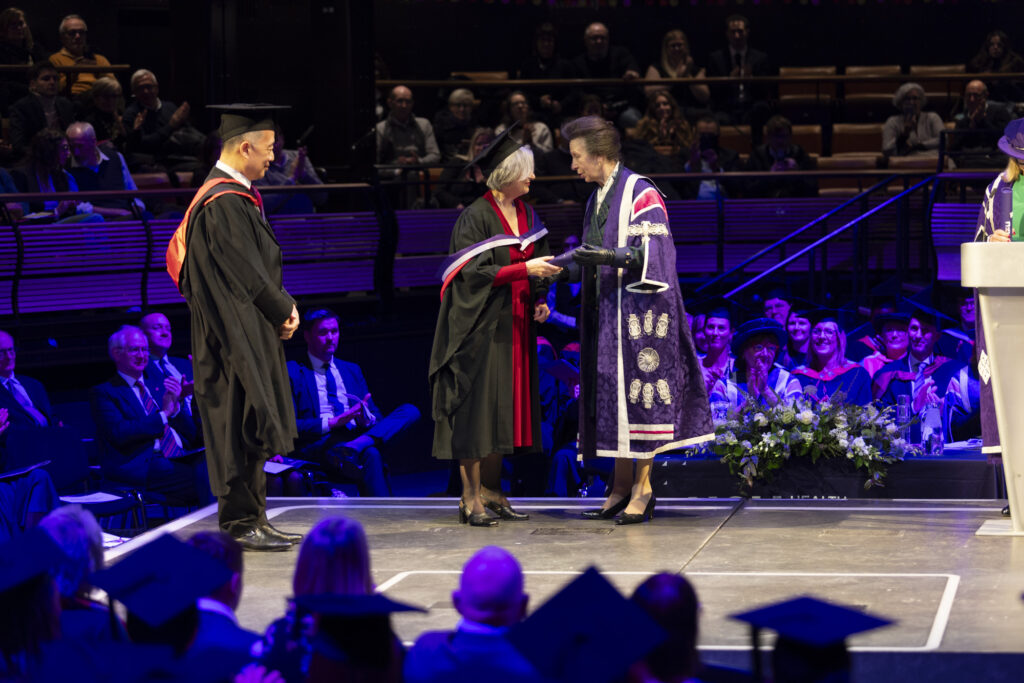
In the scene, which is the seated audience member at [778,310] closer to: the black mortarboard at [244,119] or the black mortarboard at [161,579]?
the black mortarboard at [244,119]

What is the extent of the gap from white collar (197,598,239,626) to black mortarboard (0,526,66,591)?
365 millimetres

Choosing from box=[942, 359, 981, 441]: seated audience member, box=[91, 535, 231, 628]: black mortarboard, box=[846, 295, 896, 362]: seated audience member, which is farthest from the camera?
box=[846, 295, 896, 362]: seated audience member

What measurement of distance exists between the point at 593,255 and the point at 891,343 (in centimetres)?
401

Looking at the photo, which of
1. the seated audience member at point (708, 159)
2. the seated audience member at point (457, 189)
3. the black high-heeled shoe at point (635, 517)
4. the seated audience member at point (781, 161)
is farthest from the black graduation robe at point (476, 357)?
the seated audience member at point (781, 161)

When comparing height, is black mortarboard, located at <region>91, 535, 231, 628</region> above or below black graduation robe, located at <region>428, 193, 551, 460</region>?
below

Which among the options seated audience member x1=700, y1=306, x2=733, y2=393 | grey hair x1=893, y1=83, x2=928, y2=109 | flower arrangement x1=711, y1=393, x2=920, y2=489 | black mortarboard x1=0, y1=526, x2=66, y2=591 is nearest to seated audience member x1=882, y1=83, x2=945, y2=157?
grey hair x1=893, y1=83, x2=928, y2=109

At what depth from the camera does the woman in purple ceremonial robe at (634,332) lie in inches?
237

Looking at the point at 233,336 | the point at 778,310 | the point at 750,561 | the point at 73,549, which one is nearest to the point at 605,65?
Answer: the point at 778,310

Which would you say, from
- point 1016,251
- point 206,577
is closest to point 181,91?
point 1016,251

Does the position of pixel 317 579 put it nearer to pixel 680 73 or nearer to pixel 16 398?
pixel 16 398

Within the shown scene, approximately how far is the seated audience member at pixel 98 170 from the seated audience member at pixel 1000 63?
810 centimetres

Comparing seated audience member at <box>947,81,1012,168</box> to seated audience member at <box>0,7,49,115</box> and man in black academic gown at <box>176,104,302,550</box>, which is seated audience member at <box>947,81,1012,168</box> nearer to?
seated audience member at <box>0,7,49,115</box>

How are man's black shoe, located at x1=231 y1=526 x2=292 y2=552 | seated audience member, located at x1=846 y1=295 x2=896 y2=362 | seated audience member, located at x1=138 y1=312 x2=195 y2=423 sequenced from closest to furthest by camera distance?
man's black shoe, located at x1=231 y1=526 x2=292 y2=552, seated audience member, located at x1=138 y1=312 x2=195 y2=423, seated audience member, located at x1=846 y1=295 x2=896 y2=362

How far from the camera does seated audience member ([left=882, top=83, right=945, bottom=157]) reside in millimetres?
13484
